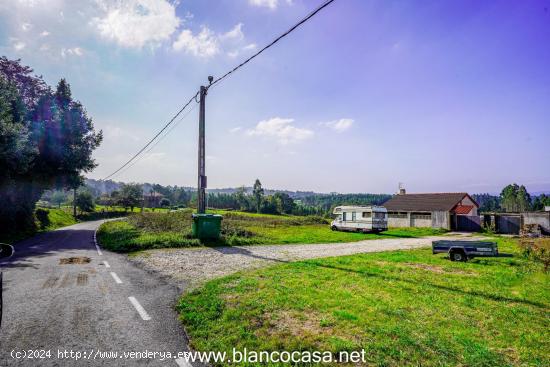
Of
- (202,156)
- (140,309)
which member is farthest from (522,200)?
(140,309)

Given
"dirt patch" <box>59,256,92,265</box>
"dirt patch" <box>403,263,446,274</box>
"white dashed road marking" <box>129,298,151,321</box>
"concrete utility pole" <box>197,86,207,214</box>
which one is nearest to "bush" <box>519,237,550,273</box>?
"dirt patch" <box>403,263,446,274</box>

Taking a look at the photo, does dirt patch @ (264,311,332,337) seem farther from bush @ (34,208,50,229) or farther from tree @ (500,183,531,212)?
tree @ (500,183,531,212)

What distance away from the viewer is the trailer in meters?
13.2

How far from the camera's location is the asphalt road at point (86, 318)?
14.9 feet

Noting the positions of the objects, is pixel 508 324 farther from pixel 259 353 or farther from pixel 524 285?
pixel 259 353

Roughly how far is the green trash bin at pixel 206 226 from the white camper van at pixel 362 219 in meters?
16.3

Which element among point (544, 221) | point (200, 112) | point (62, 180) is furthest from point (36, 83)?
point (544, 221)

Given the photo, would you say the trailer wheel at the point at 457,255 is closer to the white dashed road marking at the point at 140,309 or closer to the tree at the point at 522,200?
the white dashed road marking at the point at 140,309

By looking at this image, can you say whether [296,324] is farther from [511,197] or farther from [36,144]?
[511,197]

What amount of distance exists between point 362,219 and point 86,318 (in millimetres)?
26696

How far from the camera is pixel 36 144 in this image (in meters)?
24.3

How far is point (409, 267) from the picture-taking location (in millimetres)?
11594

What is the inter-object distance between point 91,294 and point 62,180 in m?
31.6

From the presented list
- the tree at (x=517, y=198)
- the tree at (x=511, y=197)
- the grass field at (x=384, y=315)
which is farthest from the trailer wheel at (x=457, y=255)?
the tree at (x=511, y=197)
